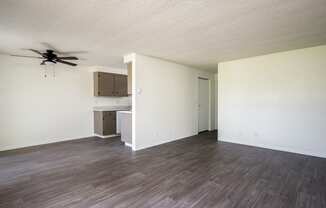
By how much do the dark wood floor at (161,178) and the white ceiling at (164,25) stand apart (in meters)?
2.37

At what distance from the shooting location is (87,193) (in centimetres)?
234

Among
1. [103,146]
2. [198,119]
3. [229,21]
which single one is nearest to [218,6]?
[229,21]

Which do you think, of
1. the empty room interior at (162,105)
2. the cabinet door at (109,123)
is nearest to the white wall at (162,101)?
the empty room interior at (162,105)

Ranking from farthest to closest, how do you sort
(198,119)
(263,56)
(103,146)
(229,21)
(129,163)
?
(198,119), (103,146), (263,56), (129,163), (229,21)

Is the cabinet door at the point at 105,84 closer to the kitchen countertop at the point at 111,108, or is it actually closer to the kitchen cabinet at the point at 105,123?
the kitchen countertop at the point at 111,108

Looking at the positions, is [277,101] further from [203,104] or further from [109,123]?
[109,123]

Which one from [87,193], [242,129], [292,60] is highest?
[292,60]

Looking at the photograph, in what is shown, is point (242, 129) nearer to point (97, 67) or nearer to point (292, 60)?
point (292, 60)

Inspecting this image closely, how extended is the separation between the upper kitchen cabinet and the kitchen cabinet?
27.4 inches

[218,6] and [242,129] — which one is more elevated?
[218,6]

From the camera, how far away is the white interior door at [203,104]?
643cm

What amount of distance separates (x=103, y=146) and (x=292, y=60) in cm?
514

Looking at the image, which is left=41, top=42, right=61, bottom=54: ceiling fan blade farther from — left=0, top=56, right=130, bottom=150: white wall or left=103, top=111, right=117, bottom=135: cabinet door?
left=103, top=111, right=117, bottom=135: cabinet door

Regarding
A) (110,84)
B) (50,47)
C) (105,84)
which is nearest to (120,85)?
(110,84)
